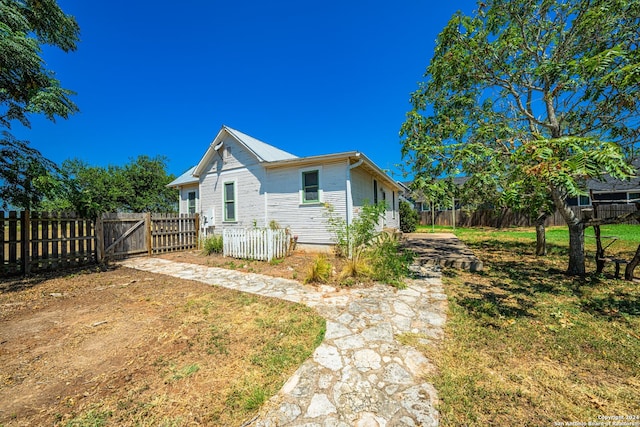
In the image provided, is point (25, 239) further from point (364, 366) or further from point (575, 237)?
point (575, 237)

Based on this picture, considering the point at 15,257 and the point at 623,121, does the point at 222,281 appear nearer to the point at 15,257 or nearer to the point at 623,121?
the point at 15,257

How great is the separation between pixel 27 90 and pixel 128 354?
768 centimetres

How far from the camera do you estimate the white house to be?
28.4ft

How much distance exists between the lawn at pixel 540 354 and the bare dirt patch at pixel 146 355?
1.68 meters

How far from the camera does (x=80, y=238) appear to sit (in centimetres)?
789

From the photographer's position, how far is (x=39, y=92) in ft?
19.8

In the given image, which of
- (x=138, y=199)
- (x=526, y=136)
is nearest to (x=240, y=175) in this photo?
(x=526, y=136)

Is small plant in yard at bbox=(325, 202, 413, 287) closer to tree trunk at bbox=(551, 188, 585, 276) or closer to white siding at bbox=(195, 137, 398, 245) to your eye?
white siding at bbox=(195, 137, 398, 245)

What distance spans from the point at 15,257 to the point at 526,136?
44.7 ft

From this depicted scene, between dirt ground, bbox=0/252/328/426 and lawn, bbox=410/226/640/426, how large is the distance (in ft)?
5.63

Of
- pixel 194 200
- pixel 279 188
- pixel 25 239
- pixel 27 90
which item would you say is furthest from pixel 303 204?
pixel 194 200

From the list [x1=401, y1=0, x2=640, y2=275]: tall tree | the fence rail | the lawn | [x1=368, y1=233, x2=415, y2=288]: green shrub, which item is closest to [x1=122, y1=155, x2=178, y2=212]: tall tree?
[x1=368, y1=233, x2=415, y2=288]: green shrub

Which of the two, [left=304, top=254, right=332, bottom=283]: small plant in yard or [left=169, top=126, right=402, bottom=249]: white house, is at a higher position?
[left=169, top=126, right=402, bottom=249]: white house

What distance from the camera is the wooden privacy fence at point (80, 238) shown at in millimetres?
6543
